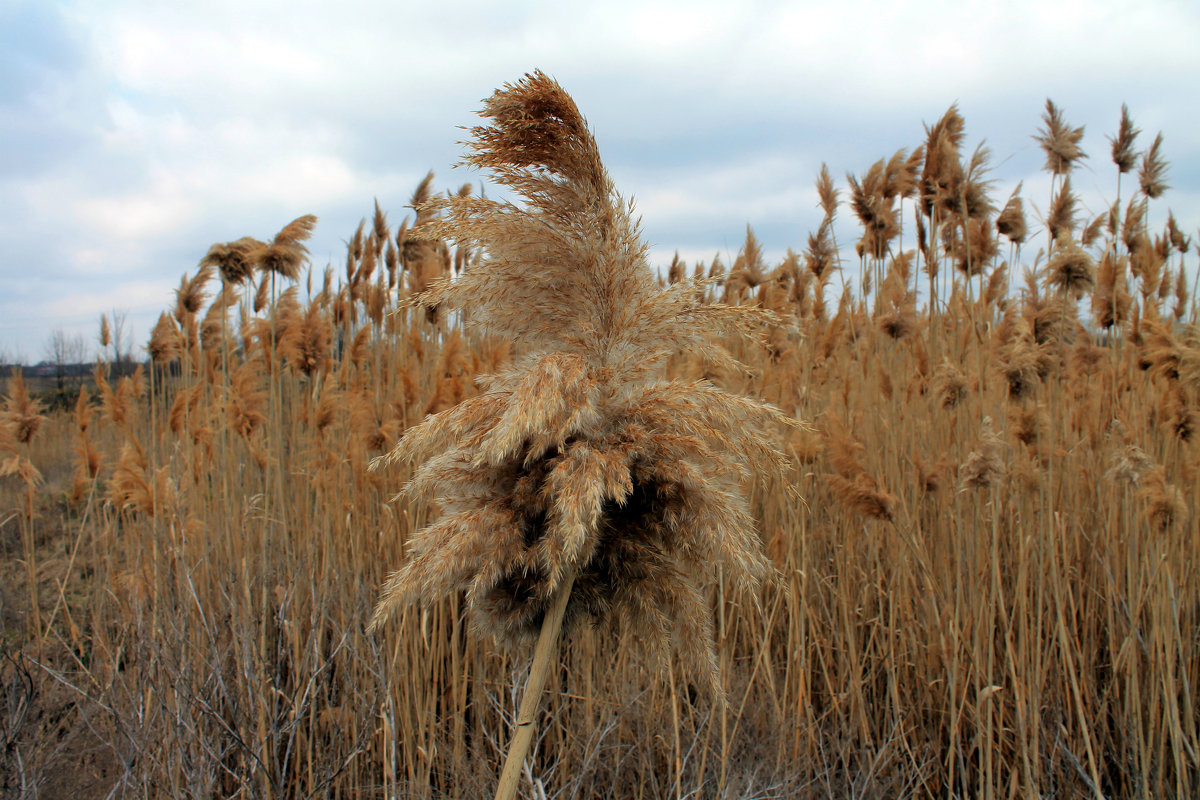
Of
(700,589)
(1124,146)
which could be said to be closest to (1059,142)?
(1124,146)

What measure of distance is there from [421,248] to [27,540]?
2.90 m

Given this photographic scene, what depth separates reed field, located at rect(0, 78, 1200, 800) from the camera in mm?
1064

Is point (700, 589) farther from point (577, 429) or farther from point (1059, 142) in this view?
point (1059, 142)

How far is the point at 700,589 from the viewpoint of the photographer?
61.6 inches

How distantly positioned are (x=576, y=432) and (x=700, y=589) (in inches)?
31.4

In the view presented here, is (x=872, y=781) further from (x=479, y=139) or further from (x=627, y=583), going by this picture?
(x=479, y=139)

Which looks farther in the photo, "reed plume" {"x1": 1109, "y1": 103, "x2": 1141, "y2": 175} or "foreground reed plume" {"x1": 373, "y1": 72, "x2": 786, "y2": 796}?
"reed plume" {"x1": 1109, "y1": 103, "x2": 1141, "y2": 175}

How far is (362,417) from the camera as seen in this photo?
320 cm

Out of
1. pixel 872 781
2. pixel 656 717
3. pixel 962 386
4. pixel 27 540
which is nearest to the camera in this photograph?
pixel 872 781

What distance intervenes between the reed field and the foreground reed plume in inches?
0.4

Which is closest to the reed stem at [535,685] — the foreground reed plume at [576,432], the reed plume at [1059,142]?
the foreground reed plume at [576,432]

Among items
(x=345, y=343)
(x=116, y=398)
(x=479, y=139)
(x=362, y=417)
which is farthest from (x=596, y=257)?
(x=116, y=398)

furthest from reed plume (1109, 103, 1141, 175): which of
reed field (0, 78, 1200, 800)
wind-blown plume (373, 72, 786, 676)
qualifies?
wind-blown plume (373, 72, 786, 676)

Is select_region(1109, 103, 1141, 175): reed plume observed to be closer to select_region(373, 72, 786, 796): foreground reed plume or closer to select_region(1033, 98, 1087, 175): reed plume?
select_region(1033, 98, 1087, 175): reed plume
